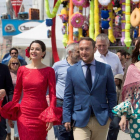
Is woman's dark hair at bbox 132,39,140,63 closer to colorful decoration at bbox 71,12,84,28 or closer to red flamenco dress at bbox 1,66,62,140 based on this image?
red flamenco dress at bbox 1,66,62,140

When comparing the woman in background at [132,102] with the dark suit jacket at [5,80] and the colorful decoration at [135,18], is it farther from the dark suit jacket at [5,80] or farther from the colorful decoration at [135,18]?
the colorful decoration at [135,18]

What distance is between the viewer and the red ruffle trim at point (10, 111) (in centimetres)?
476

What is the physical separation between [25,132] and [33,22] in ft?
86.9

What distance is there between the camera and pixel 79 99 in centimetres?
432

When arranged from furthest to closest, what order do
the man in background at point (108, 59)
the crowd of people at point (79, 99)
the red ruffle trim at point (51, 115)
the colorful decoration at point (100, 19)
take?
the colorful decoration at point (100, 19) → the man in background at point (108, 59) → the red ruffle trim at point (51, 115) → the crowd of people at point (79, 99)

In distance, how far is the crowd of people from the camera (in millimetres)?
3949

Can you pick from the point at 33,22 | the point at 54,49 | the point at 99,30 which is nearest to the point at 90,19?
the point at 99,30

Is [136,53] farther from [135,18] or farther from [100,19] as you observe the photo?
[100,19]

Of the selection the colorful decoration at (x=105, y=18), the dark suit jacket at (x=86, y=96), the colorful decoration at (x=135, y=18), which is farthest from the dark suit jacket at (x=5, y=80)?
the colorful decoration at (x=105, y=18)

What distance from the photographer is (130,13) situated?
1209 cm

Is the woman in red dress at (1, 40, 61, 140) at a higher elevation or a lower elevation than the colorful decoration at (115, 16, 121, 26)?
lower

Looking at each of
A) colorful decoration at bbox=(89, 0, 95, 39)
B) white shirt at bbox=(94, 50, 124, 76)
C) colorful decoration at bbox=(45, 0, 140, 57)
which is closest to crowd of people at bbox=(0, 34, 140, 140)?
white shirt at bbox=(94, 50, 124, 76)

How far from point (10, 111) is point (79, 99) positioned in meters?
1.02

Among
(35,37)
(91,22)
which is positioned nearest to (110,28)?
(91,22)
